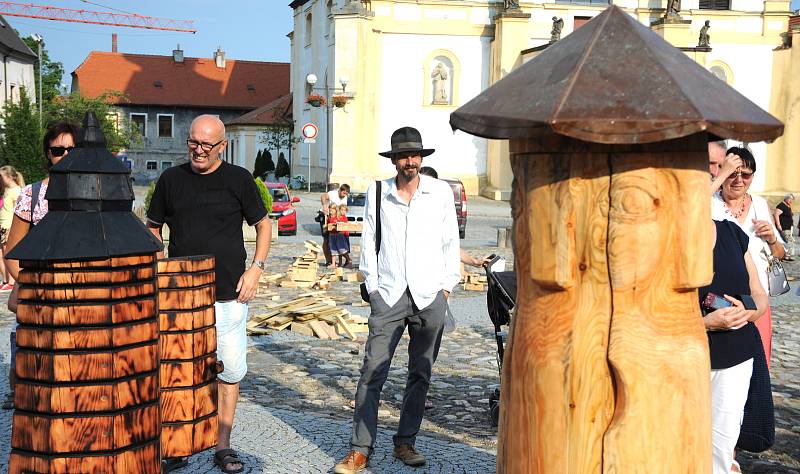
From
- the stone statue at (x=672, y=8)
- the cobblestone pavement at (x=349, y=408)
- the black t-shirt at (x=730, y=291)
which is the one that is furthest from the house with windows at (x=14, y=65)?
the black t-shirt at (x=730, y=291)

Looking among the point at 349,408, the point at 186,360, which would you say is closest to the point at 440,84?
the point at 349,408

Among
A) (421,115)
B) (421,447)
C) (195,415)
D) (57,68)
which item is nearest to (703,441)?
(195,415)

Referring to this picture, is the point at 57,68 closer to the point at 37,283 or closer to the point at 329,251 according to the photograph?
the point at 329,251

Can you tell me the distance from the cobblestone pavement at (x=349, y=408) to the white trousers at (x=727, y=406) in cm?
138

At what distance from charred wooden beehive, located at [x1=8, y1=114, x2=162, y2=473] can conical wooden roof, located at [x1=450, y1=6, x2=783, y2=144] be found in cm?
113

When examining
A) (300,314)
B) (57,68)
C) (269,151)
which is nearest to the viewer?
(300,314)

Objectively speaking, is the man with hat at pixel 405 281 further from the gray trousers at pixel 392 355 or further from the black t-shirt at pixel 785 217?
the black t-shirt at pixel 785 217

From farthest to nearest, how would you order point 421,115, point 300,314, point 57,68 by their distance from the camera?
point 57,68 < point 421,115 < point 300,314

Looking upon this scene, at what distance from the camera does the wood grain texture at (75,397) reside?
304 centimetres

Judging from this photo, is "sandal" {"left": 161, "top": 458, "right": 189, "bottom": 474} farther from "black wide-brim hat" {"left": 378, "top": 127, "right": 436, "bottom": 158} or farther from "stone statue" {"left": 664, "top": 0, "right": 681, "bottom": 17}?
"stone statue" {"left": 664, "top": 0, "right": 681, "bottom": 17}

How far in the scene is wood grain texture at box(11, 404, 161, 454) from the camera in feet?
10.0

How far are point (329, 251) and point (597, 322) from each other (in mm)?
15864

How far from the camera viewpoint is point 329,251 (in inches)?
735

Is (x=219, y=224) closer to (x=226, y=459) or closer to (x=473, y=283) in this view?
(x=226, y=459)
